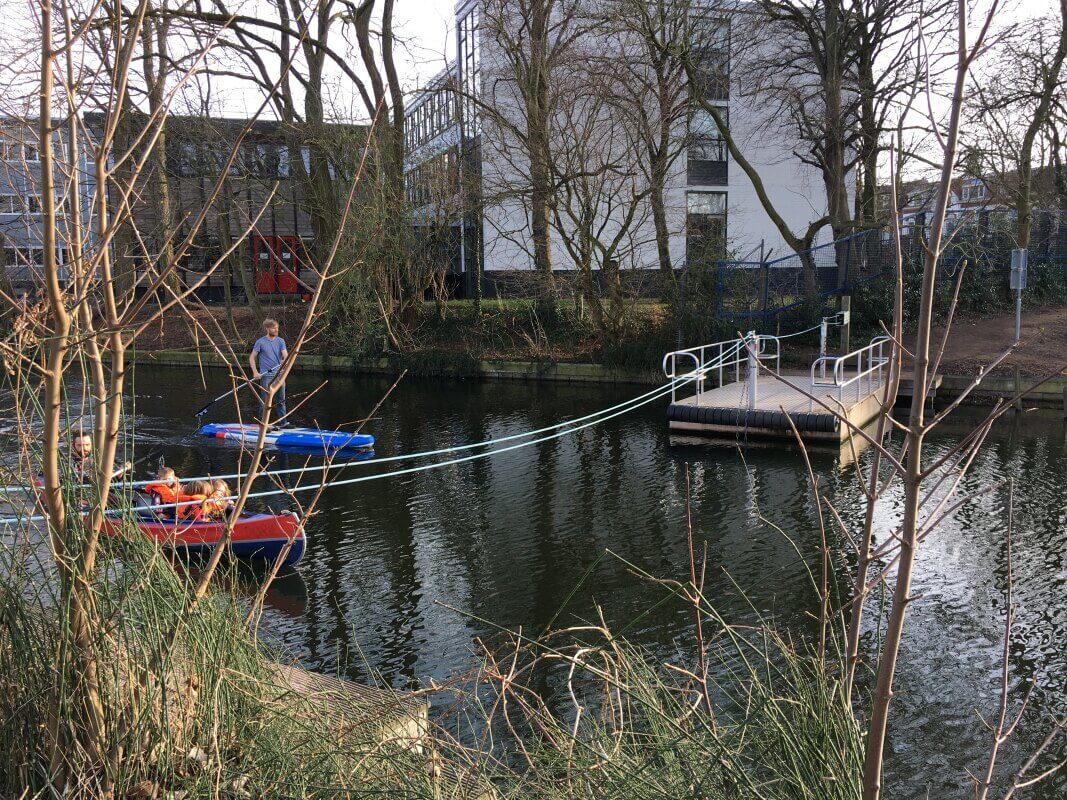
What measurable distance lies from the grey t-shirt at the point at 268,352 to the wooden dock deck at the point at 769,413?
5902 millimetres

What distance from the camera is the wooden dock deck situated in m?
13.2

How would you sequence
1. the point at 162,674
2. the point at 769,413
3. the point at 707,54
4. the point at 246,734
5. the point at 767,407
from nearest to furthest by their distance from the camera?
the point at 162,674, the point at 246,734, the point at 769,413, the point at 767,407, the point at 707,54

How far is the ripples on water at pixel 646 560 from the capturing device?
618cm

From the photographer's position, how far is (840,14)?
21594mm

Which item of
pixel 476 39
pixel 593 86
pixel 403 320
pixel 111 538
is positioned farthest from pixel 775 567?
pixel 476 39

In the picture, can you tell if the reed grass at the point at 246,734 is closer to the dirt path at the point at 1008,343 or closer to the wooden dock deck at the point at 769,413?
the wooden dock deck at the point at 769,413

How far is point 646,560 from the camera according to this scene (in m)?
8.66

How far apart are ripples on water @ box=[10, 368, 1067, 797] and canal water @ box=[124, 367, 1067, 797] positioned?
0.08ft

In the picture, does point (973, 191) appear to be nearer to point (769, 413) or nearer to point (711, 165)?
point (769, 413)

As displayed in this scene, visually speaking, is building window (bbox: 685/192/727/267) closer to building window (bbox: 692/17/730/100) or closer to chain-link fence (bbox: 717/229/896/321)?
chain-link fence (bbox: 717/229/896/321)

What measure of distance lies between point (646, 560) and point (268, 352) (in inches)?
273

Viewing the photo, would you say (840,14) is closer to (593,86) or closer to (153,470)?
(593,86)

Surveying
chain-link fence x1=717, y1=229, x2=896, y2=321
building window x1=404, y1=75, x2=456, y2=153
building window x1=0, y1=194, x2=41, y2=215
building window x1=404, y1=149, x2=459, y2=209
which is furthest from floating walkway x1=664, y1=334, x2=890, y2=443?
building window x1=404, y1=75, x2=456, y2=153

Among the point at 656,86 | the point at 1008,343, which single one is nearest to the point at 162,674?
the point at 1008,343
